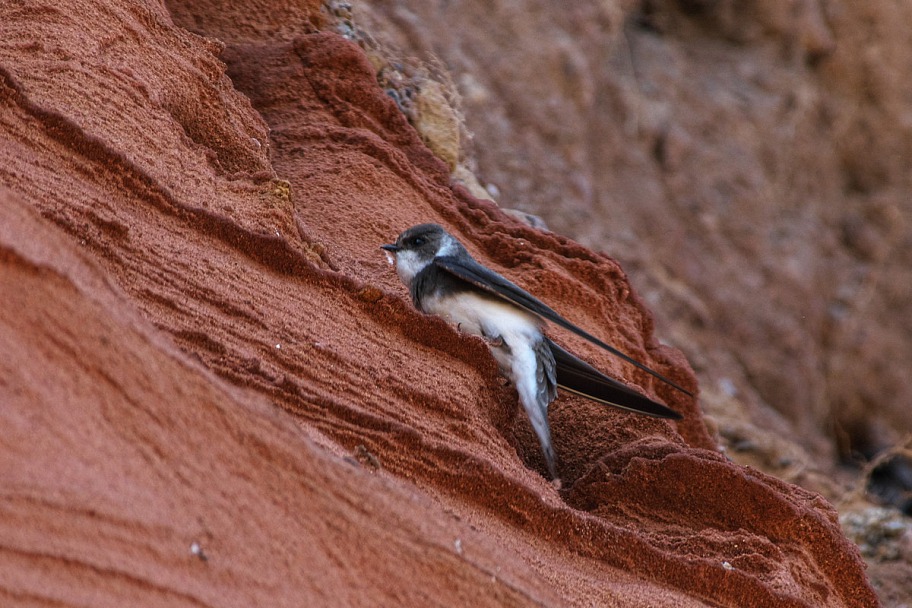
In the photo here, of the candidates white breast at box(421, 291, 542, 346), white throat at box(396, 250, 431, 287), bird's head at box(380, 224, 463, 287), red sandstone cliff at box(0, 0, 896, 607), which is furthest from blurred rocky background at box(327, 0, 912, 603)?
white breast at box(421, 291, 542, 346)

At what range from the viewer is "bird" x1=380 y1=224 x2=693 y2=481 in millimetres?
3473

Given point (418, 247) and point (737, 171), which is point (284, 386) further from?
point (737, 171)

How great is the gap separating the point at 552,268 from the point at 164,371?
255 cm

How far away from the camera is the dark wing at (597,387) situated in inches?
143

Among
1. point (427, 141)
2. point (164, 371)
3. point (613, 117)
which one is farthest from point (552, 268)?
point (613, 117)

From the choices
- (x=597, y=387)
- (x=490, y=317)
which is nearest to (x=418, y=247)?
(x=490, y=317)

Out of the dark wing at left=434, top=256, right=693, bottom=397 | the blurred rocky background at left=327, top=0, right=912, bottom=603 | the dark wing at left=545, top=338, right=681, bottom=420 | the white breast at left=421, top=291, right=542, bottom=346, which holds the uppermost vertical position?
the dark wing at left=434, top=256, right=693, bottom=397

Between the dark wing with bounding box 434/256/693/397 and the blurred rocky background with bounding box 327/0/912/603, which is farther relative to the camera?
the blurred rocky background with bounding box 327/0/912/603

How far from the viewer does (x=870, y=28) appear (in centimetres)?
1004

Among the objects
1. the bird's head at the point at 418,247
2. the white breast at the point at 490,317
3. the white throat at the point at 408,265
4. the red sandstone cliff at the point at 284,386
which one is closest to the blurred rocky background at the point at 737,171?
the red sandstone cliff at the point at 284,386

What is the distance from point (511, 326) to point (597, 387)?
381mm

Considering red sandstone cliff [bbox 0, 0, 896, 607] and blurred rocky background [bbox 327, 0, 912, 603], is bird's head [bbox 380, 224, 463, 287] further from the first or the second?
blurred rocky background [bbox 327, 0, 912, 603]

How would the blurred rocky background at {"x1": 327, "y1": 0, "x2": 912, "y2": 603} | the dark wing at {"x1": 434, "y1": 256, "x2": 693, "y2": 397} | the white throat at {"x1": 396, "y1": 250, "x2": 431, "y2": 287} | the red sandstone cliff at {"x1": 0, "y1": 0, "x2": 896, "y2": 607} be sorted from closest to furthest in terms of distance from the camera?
the red sandstone cliff at {"x1": 0, "y1": 0, "x2": 896, "y2": 607}, the dark wing at {"x1": 434, "y1": 256, "x2": 693, "y2": 397}, the white throat at {"x1": 396, "y1": 250, "x2": 431, "y2": 287}, the blurred rocky background at {"x1": 327, "y1": 0, "x2": 912, "y2": 603}

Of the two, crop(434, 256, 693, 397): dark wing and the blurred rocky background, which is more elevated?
crop(434, 256, 693, 397): dark wing
